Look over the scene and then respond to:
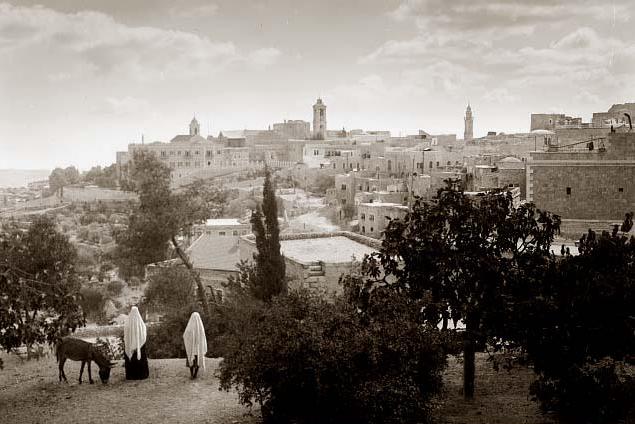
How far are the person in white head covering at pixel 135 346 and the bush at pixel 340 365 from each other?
2.72 metres

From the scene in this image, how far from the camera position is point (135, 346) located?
10195mm

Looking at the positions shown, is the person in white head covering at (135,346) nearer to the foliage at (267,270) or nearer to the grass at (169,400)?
the grass at (169,400)

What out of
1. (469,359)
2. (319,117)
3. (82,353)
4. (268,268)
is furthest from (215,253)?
(319,117)

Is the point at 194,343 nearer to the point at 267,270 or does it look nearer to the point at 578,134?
the point at 267,270

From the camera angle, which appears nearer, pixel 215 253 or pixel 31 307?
pixel 31 307

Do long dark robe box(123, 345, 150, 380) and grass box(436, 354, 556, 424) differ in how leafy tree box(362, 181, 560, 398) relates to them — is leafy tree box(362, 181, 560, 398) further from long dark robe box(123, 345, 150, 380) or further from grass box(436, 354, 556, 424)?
long dark robe box(123, 345, 150, 380)

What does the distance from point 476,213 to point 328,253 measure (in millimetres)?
9779

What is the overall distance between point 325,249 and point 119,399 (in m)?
9.71

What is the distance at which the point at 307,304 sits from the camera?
7.98m

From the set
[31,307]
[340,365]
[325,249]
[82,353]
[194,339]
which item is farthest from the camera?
[325,249]

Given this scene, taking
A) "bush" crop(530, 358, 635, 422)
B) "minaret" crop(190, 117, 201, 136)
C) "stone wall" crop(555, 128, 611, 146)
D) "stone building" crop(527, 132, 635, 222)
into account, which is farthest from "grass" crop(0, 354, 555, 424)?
"minaret" crop(190, 117, 201, 136)

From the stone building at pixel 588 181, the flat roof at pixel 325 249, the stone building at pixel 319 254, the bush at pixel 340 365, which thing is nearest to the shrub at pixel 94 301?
the stone building at pixel 319 254

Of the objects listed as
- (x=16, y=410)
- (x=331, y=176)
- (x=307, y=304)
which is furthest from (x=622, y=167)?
(x=331, y=176)

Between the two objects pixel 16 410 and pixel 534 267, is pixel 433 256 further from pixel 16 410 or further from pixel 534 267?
pixel 16 410
